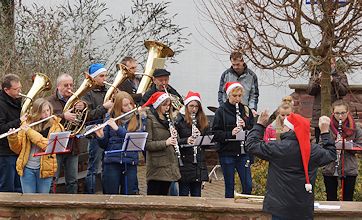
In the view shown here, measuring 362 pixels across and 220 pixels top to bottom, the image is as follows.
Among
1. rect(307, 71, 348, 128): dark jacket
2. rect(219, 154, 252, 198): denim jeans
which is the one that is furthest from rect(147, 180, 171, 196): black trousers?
rect(307, 71, 348, 128): dark jacket

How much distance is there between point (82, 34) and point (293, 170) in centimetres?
889

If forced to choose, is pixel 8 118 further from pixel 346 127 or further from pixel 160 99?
pixel 346 127

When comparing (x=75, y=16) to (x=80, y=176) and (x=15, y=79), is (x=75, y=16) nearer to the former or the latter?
(x=80, y=176)

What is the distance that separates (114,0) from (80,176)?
5.33 m

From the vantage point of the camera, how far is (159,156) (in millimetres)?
8906

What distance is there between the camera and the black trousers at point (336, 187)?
9336 mm

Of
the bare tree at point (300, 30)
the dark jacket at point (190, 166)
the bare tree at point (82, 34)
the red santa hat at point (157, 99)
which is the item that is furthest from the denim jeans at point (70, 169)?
the bare tree at point (82, 34)

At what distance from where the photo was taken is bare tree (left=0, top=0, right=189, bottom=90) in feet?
47.4

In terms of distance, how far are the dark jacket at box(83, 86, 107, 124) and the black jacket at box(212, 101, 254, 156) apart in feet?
4.43

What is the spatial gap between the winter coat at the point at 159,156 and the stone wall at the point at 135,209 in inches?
38.8

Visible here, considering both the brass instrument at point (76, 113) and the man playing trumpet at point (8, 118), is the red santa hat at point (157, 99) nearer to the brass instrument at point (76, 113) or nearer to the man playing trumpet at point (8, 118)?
the brass instrument at point (76, 113)

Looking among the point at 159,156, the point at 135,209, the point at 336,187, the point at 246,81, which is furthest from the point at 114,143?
the point at 336,187

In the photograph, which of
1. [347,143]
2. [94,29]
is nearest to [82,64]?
[94,29]

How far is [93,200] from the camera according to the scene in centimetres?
778
